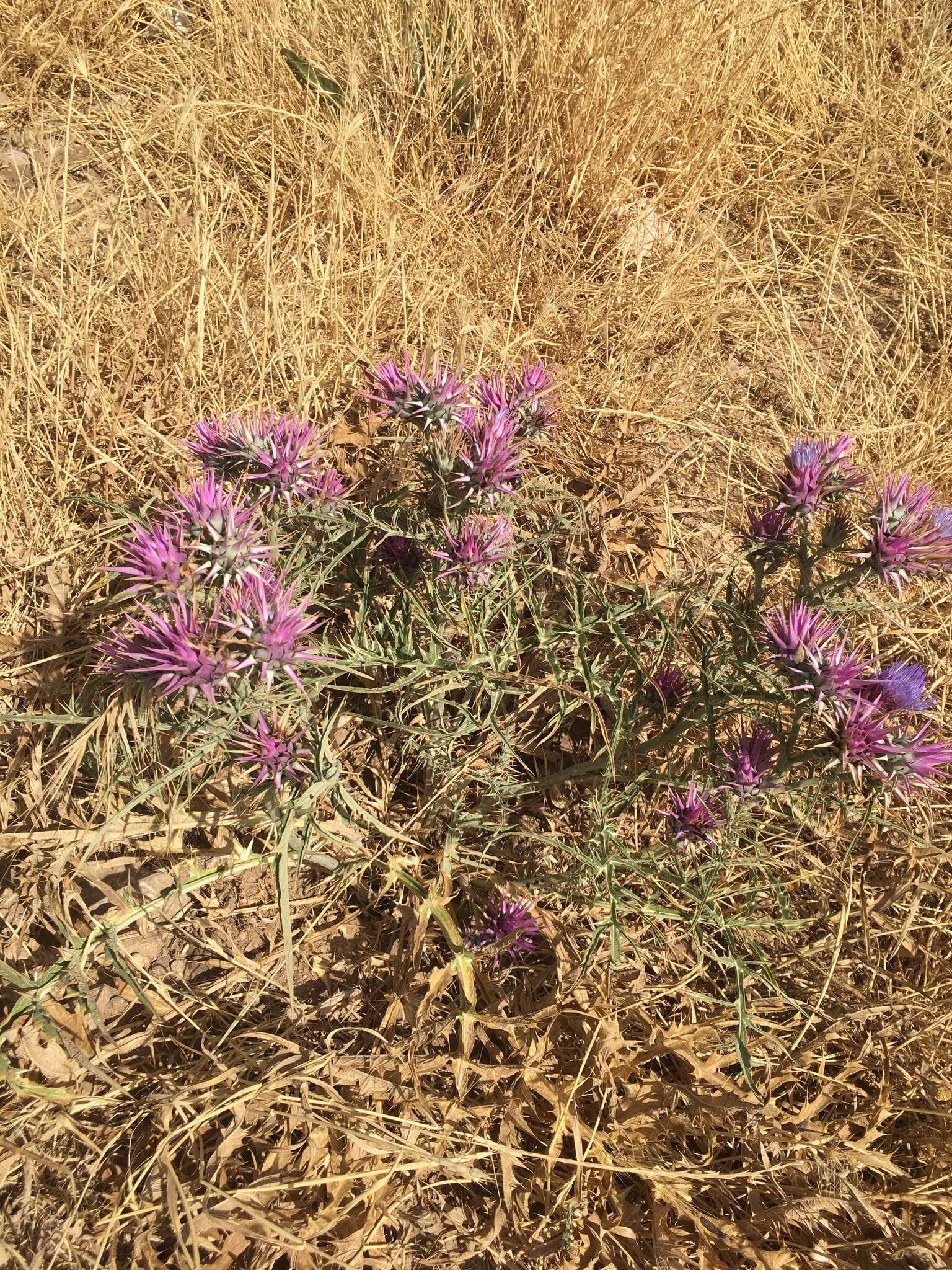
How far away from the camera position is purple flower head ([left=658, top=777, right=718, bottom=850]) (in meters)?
1.35

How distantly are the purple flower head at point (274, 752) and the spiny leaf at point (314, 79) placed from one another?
7.07 feet

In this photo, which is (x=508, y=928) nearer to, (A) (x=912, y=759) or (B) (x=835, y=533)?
(A) (x=912, y=759)

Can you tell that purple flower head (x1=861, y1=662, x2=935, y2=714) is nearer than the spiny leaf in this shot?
Yes

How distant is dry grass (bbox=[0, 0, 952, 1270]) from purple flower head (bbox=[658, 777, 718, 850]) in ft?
0.90

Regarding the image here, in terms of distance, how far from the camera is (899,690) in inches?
43.4

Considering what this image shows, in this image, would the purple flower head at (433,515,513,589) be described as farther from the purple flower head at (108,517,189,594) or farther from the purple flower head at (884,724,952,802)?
the purple flower head at (884,724,952,802)

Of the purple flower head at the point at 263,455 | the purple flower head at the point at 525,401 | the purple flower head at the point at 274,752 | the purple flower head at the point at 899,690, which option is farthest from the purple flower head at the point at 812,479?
the purple flower head at the point at 274,752

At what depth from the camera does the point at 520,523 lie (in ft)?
6.45

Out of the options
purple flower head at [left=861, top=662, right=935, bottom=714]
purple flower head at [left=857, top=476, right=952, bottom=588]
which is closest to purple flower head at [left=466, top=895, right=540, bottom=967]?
purple flower head at [left=861, top=662, right=935, bottom=714]

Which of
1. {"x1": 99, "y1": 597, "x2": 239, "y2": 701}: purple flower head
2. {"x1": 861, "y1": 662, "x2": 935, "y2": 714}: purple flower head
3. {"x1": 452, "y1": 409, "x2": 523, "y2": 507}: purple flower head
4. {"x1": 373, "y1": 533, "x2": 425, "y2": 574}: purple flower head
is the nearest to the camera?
{"x1": 99, "y1": 597, "x2": 239, "y2": 701}: purple flower head

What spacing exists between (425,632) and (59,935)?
88 centimetres

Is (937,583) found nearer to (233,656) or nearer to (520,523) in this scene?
(520,523)

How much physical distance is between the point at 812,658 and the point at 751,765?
22 centimetres

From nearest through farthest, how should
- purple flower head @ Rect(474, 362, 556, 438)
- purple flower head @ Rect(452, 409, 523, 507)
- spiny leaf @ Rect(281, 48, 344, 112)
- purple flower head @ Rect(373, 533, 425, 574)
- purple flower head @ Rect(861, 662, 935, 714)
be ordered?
1. purple flower head @ Rect(861, 662, 935, 714)
2. purple flower head @ Rect(452, 409, 523, 507)
3. purple flower head @ Rect(474, 362, 556, 438)
4. purple flower head @ Rect(373, 533, 425, 574)
5. spiny leaf @ Rect(281, 48, 344, 112)
